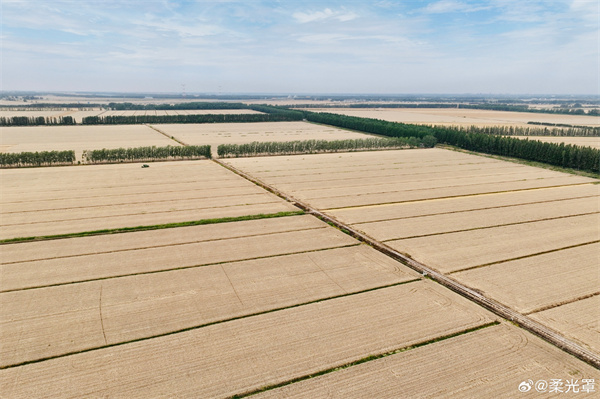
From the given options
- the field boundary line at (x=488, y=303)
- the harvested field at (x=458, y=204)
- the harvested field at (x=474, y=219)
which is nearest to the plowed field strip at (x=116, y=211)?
the harvested field at (x=458, y=204)

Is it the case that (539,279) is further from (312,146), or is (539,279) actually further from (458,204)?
(312,146)

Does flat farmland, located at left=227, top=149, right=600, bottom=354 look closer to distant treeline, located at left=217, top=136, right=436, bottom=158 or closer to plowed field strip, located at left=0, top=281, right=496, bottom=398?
plowed field strip, located at left=0, top=281, right=496, bottom=398

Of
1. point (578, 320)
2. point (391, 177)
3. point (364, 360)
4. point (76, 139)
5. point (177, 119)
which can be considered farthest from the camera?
point (177, 119)

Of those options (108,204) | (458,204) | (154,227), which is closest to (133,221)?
(154,227)

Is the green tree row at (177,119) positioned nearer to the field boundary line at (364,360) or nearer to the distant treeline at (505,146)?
the distant treeline at (505,146)

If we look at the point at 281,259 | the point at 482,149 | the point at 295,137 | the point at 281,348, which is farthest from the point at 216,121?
the point at 281,348
